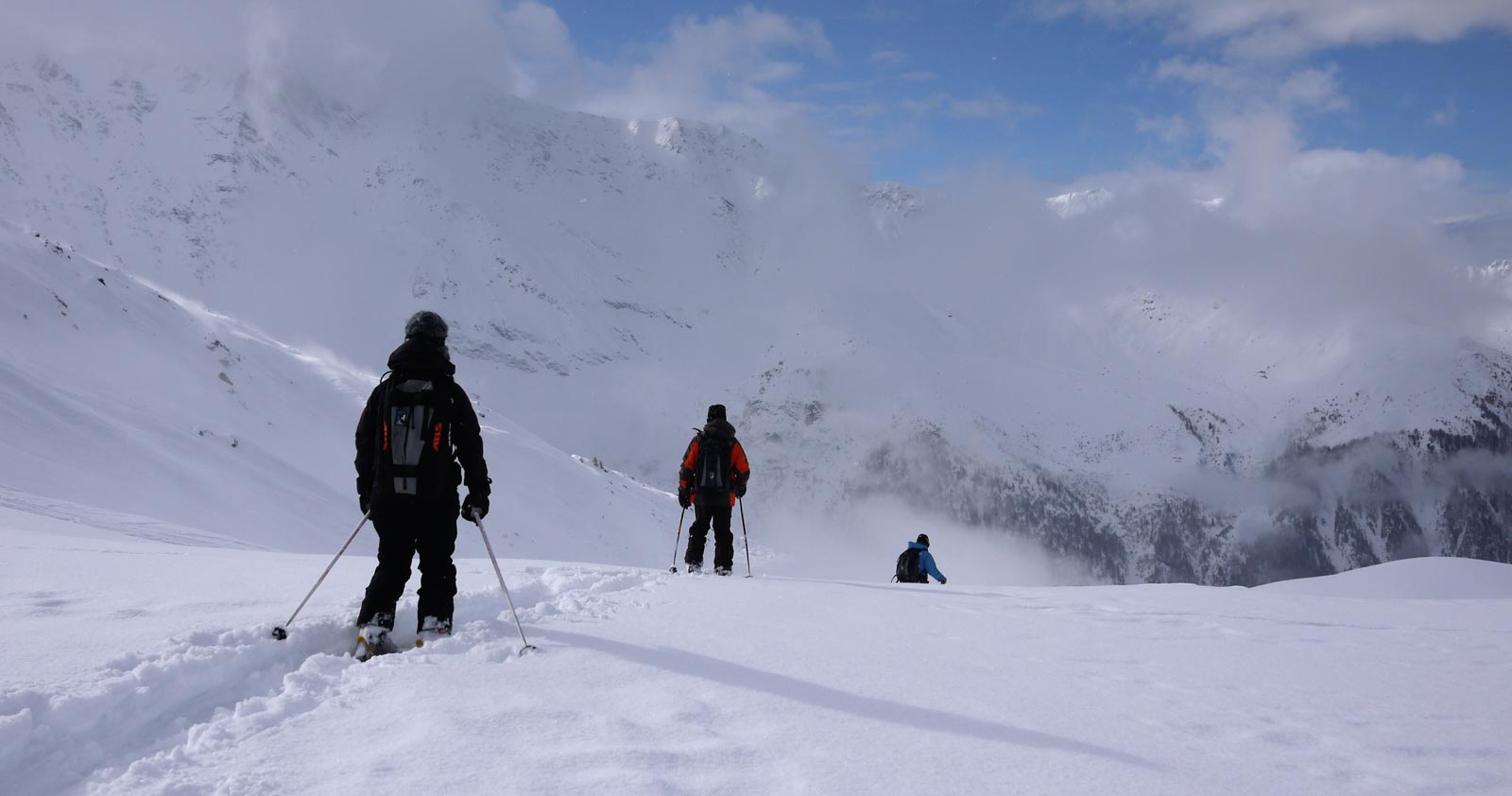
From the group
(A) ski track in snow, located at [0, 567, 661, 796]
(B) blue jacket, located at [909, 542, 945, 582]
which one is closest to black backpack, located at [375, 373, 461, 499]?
(A) ski track in snow, located at [0, 567, 661, 796]

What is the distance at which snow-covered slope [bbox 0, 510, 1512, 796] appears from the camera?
3.37 m

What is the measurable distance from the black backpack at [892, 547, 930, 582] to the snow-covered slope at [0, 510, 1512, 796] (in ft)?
23.3

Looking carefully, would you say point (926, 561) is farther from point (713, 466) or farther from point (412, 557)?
point (412, 557)

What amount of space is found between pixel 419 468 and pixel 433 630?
119cm

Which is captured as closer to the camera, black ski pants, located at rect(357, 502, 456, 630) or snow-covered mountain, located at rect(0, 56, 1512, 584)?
black ski pants, located at rect(357, 502, 456, 630)

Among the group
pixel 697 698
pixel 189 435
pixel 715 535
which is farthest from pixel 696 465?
pixel 189 435

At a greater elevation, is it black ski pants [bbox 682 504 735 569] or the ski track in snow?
black ski pants [bbox 682 504 735 569]

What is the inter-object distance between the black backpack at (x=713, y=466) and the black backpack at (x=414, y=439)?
5.95 metres

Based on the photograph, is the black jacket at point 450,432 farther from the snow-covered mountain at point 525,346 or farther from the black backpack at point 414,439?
the snow-covered mountain at point 525,346

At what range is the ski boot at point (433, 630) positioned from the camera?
566cm

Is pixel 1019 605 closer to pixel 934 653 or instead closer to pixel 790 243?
pixel 934 653

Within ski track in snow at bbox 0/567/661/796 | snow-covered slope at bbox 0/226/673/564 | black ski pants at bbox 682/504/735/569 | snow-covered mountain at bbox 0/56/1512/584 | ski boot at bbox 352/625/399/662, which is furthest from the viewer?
snow-covered mountain at bbox 0/56/1512/584

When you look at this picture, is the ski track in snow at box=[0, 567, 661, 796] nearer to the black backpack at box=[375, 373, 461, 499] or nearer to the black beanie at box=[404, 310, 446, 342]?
the black backpack at box=[375, 373, 461, 499]

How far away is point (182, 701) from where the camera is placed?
4.13 m
